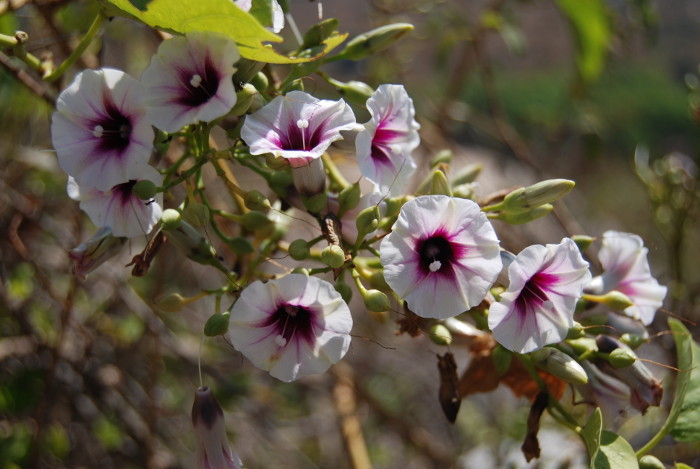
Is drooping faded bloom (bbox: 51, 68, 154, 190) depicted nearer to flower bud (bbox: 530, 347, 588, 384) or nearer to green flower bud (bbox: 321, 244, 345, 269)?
green flower bud (bbox: 321, 244, 345, 269)

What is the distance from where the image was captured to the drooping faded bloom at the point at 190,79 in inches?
36.3

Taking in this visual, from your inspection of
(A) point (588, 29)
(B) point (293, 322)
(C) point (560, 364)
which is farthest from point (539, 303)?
(A) point (588, 29)

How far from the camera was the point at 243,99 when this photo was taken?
0.95 metres

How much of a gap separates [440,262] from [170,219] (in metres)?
0.41

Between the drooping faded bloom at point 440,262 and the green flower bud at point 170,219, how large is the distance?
1.05ft

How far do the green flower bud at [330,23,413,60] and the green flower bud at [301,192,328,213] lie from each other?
34cm

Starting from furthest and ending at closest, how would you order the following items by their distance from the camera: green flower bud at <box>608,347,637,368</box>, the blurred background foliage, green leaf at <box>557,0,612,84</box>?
green leaf at <box>557,0,612,84</box>
the blurred background foliage
green flower bud at <box>608,347,637,368</box>

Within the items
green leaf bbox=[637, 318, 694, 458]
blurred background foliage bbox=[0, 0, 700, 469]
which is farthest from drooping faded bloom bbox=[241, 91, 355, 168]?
green leaf bbox=[637, 318, 694, 458]

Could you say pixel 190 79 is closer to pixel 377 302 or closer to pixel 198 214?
pixel 198 214

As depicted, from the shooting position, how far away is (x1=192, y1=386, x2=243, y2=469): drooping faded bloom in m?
1.08

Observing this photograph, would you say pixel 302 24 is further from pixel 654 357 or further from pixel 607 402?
pixel 607 402

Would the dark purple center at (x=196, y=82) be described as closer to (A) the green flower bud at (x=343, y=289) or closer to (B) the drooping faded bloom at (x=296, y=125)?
(B) the drooping faded bloom at (x=296, y=125)

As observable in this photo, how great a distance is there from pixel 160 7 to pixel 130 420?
1562 millimetres

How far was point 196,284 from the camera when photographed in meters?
3.01
